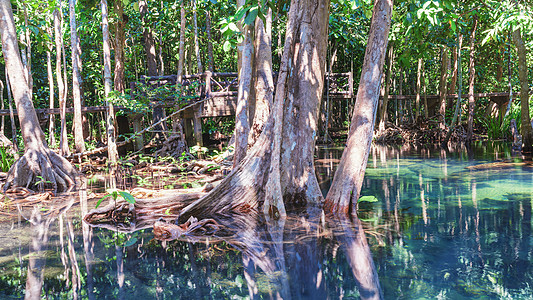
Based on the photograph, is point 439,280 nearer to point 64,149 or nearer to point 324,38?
point 324,38

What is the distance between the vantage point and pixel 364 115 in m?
5.60

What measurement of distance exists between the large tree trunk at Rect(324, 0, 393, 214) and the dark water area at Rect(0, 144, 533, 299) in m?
0.39

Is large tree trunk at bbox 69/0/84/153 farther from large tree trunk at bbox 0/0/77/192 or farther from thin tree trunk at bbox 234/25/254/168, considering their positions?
thin tree trunk at bbox 234/25/254/168

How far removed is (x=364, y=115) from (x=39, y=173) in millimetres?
6438

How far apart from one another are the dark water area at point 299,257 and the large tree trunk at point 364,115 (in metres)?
0.39

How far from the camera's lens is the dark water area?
3.33m

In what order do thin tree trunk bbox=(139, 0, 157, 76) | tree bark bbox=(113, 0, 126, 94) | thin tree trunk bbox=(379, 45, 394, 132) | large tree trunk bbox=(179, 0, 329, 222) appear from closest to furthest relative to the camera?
large tree trunk bbox=(179, 0, 329, 222) → tree bark bbox=(113, 0, 126, 94) → thin tree trunk bbox=(139, 0, 157, 76) → thin tree trunk bbox=(379, 45, 394, 132)

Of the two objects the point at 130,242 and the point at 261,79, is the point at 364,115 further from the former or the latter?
the point at 130,242

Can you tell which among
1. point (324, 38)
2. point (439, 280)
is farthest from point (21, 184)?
point (439, 280)

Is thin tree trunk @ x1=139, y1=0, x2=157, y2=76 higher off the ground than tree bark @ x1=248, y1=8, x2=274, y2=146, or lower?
higher

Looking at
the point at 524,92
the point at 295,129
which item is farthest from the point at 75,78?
the point at 524,92

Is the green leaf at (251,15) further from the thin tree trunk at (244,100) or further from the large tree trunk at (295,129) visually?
the thin tree trunk at (244,100)

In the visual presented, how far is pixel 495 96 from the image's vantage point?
750 inches

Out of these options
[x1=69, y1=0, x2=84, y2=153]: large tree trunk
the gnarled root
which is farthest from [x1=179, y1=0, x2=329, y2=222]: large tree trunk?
[x1=69, y1=0, x2=84, y2=153]: large tree trunk
